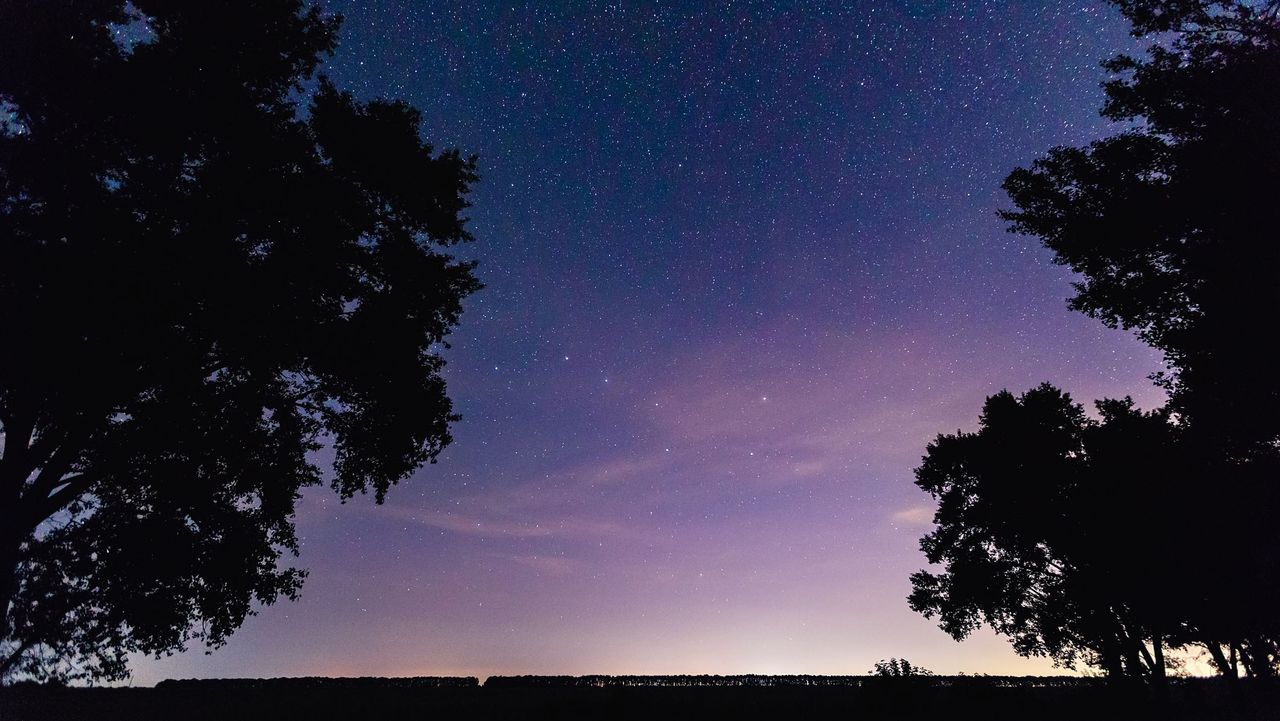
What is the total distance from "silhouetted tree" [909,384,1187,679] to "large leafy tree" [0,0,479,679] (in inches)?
1127

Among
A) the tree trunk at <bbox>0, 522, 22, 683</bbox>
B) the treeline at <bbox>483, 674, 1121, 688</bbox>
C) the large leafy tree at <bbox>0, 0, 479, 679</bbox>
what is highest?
the large leafy tree at <bbox>0, 0, 479, 679</bbox>

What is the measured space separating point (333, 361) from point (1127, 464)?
3112 centimetres

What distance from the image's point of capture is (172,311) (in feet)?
39.6

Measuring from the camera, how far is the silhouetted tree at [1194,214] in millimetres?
15023

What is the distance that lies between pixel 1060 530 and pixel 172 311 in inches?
1354

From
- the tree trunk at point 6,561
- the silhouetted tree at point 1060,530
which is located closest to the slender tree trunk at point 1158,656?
the silhouetted tree at point 1060,530

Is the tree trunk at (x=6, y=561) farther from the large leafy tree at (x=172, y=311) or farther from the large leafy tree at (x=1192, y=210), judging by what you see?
the large leafy tree at (x=1192, y=210)

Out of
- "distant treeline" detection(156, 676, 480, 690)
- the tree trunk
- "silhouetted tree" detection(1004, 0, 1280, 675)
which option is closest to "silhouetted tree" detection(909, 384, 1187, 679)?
"silhouetted tree" detection(1004, 0, 1280, 675)

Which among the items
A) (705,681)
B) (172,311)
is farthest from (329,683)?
(172,311)

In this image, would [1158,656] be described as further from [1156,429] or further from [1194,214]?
[1194,214]

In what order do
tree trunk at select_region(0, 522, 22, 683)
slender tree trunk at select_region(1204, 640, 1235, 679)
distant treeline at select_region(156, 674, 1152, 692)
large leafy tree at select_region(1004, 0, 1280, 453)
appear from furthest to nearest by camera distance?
1. distant treeline at select_region(156, 674, 1152, 692)
2. slender tree trunk at select_region(1204, 640, 1235, 679)
3. large leafy tree at select_region(1004, 0, 1280, 453)
4. tree trunk at select_region(0, 522, 22, 683)

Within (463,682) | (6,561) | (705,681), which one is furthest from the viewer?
(705,681)

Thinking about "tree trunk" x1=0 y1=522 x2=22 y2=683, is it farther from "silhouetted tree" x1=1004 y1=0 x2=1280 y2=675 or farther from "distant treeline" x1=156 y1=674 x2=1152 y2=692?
"silhouetted tree" x1=1004 y1=0 x2=1280 y2=675

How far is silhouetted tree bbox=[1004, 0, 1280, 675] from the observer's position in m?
15.0
